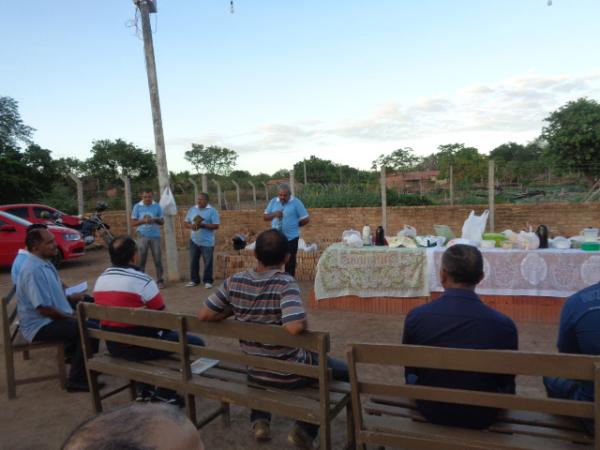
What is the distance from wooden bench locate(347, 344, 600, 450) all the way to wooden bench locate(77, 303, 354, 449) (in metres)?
0.23

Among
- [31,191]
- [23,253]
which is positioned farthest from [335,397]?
[31,191]

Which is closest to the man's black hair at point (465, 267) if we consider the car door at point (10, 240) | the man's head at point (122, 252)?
the man's head at point (122, 252)

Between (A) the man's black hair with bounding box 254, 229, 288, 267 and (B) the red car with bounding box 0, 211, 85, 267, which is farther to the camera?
(B) the red car with bounding box 0, 211, 85, 267

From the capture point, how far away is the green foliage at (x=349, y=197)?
12922 millimetres

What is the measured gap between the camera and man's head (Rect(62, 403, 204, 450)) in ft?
2.28

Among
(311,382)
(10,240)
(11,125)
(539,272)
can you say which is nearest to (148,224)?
(10,240)

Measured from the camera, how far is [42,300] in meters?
3.56

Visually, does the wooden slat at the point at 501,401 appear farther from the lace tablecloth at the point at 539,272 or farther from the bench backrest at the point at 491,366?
the lace tablecloth at the point at 539,272

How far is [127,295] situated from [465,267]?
2267 mm

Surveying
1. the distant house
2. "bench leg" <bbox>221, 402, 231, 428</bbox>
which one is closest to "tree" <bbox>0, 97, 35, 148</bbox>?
the distant house

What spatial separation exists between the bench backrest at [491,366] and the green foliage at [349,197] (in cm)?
1083

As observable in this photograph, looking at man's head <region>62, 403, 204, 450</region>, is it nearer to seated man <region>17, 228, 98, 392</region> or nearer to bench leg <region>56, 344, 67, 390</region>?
seated man <region>17, 228, 98, 392</region>

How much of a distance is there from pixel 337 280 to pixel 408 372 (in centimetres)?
349

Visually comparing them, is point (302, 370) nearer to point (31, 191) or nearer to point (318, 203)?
point (318, 203)
